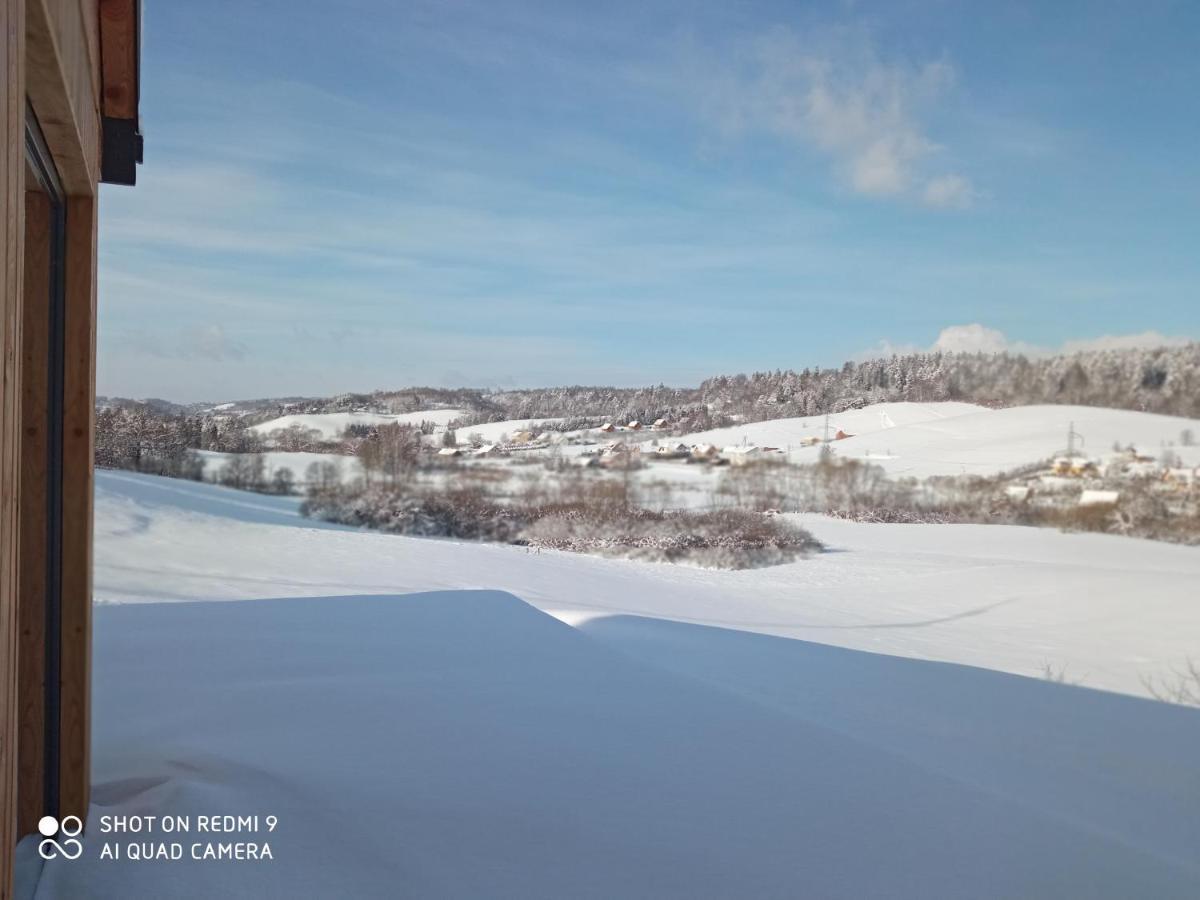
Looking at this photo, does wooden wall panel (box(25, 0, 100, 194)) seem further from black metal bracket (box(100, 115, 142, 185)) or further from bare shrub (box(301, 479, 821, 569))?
bare shrub (box(301, 479, 821, 569))

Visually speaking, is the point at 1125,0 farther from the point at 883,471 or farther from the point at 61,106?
the point at 61,106

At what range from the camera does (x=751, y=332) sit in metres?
11.7

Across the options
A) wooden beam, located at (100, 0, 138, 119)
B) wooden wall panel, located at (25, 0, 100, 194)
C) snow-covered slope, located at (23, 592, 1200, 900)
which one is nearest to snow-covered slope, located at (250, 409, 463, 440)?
snow-covered slope, located at (23, 592, 1200, 900)

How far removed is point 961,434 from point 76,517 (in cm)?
975

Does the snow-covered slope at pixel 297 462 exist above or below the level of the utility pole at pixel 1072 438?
below

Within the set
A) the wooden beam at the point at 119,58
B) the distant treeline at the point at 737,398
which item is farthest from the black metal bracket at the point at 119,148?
the distant treeline at the point at 737,398

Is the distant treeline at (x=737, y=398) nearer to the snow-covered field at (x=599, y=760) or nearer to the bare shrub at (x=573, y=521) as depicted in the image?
the bare shrub at (x=573, y=521)

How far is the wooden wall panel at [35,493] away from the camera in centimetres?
128

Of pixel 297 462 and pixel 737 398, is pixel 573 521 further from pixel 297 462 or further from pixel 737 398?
pixel 297 462

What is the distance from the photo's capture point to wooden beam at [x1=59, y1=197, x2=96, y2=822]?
4.50 feet

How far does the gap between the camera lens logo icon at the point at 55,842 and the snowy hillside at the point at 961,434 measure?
9160 mm

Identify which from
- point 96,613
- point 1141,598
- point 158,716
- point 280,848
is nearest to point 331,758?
point 280,848

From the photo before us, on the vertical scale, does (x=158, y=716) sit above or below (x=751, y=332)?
below

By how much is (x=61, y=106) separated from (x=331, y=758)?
49.8 inches
